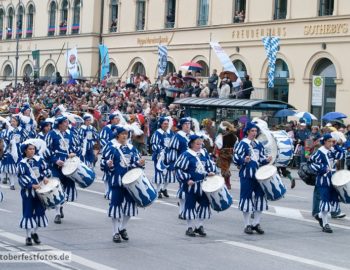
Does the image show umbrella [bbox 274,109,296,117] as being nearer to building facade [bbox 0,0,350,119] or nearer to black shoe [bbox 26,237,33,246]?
building facade [bbox 0,0,350,119]

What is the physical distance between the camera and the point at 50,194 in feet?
39.4

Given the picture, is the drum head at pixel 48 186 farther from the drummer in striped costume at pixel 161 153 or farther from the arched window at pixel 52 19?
the arched window at pixel 52 19

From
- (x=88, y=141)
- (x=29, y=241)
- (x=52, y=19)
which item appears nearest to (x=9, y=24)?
(x=52, y=19)

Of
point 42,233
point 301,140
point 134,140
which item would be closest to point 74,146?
point 42,233

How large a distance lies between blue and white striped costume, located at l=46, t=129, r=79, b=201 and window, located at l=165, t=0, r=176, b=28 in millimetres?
27752

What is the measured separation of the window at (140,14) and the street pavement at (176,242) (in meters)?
29.2

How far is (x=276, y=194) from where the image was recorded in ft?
45.1

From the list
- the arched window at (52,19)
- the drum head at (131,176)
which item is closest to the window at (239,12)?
the arched window at (52,19)

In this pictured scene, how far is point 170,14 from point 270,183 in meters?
30.1

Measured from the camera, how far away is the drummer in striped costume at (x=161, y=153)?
61.2ft

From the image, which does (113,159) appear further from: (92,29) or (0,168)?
(92,29)

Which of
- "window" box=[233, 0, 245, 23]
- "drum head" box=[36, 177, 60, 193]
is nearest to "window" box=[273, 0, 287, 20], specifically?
"window" box=[233, 0, 245, 23]

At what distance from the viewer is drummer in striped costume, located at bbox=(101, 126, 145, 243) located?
12492mm

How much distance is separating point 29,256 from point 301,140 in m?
16.7
